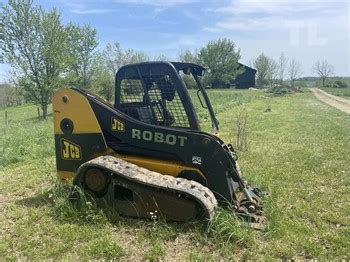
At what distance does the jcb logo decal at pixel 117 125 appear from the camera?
4.84 metres

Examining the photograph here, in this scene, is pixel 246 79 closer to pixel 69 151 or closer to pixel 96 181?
pixel 69 151

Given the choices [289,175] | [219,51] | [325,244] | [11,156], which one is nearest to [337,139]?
[289,175]

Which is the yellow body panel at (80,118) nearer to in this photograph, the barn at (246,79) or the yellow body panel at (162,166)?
the yellow body panel at (162,166)

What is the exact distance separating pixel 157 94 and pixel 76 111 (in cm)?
120

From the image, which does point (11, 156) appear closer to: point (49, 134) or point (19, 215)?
point (49, 134)

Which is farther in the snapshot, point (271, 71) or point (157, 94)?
point (271, 71)

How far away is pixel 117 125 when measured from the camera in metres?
4.85

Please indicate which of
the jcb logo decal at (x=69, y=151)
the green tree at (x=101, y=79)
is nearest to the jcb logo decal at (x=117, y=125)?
the jcb logo decal at (x=69, y=151)

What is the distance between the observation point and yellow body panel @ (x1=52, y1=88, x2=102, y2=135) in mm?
4914

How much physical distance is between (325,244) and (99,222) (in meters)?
2.70

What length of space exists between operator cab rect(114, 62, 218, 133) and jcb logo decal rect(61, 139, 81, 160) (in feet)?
2.82

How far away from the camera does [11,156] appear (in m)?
8.56

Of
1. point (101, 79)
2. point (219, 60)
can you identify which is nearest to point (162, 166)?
point (101, 79)

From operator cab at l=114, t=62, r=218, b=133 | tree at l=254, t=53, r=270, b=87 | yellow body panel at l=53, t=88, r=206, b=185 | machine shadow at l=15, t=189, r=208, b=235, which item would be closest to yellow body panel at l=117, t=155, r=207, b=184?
yellow body panel at l=53, t=88, r=206, b=185
